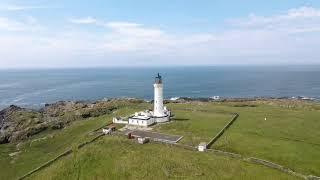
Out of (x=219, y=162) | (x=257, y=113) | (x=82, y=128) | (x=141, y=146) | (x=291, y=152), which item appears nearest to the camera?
(x=219, y=162)

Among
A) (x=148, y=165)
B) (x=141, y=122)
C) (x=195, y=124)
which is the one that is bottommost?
(x=148, y=165)

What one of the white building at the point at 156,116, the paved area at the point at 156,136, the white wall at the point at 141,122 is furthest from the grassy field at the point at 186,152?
the white building at the point at 156,116

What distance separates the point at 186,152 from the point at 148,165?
4.86 metres

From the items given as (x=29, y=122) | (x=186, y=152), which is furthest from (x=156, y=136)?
(x=29, y=122)

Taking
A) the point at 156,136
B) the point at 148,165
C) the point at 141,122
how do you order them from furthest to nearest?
the point at 141,122 < the point at 156,136 < the point at 148,165

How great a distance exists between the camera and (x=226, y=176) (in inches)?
1212

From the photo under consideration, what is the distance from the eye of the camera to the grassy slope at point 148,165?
31.5 m

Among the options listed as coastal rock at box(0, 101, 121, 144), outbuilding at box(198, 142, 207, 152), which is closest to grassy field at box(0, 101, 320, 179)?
outbuilding at box(198, 142, 207, 152)

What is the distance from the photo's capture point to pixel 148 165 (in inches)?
1344

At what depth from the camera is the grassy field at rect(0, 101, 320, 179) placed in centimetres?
3247

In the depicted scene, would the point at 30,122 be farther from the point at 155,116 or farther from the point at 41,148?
the point at 155,116

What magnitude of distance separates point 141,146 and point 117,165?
17.5 ft

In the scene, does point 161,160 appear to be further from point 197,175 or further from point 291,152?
point 291,152

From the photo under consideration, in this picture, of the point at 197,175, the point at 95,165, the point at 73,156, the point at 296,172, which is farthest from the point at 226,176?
the point at 73,156
